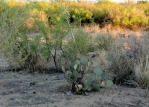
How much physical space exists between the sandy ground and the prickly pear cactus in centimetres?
16

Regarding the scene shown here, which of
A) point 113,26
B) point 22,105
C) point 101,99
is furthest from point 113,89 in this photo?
point 113,26

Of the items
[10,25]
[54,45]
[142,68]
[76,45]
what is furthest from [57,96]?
[54,45]

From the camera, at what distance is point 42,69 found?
13.0 metres

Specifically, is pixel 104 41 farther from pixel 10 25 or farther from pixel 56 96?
pixel 56 96

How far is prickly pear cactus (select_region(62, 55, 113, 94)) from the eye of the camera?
9664mm

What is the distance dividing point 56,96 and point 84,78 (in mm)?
808

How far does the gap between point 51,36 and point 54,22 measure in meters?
0.45

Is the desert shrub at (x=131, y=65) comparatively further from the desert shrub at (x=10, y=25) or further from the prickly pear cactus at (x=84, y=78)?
the desert shrub at (x=10, y=25)

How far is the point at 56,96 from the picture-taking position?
9.38 metres

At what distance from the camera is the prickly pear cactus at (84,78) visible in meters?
9.66

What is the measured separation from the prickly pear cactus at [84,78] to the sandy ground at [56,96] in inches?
6.4

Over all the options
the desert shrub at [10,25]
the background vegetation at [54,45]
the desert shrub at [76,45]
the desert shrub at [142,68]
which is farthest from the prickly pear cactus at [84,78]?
the desert shrub at [76,45]

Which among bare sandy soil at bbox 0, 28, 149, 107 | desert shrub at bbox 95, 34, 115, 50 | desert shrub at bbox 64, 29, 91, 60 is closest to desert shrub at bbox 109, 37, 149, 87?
bare sandy soil at bbox 0, 28, 149, 107

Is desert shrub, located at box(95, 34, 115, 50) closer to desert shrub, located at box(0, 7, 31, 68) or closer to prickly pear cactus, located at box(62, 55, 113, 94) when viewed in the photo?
desert shrub, located at box(0, 7, 31, 68)
